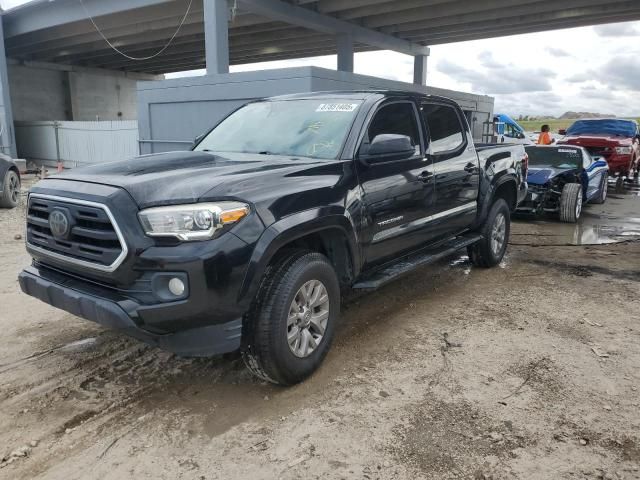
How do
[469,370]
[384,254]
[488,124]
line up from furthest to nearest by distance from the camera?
[488,124]
[384,254]
[469,370]

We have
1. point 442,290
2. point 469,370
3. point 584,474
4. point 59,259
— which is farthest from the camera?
point 442,290

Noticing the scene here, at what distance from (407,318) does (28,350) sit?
123 inches

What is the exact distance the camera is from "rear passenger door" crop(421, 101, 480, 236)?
492 centimetres

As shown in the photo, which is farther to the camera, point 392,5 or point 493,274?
point 392,5

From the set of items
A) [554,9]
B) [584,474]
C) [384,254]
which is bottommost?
[584,474]

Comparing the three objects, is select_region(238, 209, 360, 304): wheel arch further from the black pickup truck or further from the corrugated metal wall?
the corrugated metal wall

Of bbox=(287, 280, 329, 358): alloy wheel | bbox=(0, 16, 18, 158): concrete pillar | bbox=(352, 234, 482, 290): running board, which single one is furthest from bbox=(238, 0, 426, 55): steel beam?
bbox=(287, 280, 329, 358): alloy wheel

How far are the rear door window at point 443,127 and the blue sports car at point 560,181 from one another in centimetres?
464

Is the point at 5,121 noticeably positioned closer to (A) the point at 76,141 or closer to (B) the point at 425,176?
(A) the point at 76,141

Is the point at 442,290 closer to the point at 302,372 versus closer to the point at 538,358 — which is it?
the point at 538,358

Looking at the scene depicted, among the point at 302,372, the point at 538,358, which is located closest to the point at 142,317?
the point at 302,372

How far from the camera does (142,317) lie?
2834 millimetres

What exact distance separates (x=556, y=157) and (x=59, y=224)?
952 centimetres

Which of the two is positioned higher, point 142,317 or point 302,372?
point 142,317
